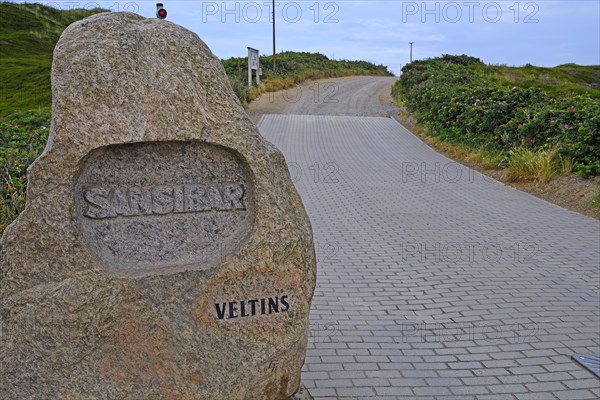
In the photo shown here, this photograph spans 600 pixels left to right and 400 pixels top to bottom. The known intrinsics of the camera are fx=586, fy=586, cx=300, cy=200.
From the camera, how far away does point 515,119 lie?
14523mm

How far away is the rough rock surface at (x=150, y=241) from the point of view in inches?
126

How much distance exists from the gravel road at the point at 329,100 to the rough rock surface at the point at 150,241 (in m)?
19.2

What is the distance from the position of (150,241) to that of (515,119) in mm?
12884

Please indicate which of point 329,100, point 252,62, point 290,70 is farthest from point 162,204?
point 290,70

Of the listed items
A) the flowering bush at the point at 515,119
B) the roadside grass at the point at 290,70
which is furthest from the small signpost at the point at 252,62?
the flowering bush at the point at 515,119

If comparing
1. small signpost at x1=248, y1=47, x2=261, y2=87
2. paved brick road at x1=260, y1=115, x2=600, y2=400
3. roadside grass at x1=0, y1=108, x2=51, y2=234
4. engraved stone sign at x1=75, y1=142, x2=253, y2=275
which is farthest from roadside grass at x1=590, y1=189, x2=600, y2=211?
small signpost at x1=248, y1=47, x2=261, y2=87

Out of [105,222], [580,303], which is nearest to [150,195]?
[105,222]

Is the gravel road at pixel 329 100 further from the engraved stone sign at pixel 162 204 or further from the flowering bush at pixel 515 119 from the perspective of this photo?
the engraved stone sign at pixel 162 204

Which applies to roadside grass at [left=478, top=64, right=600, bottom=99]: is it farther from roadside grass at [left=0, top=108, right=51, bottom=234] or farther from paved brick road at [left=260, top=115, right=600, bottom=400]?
roadside grass at [left=0, top=108, right=51, bottom=234]

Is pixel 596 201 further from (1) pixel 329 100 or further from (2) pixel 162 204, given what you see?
(1) pixel 329 100

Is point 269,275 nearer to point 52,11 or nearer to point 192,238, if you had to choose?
point 192,238

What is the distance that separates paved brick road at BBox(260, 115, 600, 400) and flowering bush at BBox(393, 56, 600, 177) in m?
1.65

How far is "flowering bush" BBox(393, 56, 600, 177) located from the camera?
12102 millimetres

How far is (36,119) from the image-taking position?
14.4m
